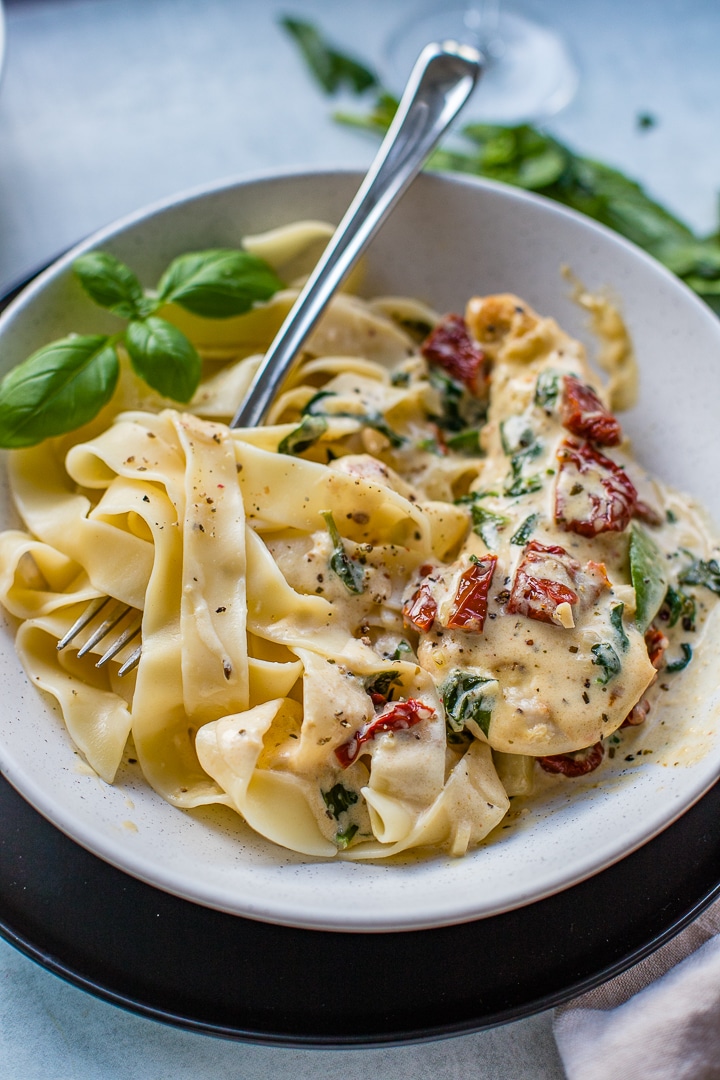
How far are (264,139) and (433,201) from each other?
1951mm

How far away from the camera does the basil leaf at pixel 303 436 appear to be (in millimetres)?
3975

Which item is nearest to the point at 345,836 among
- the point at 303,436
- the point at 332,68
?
the point at 303,436

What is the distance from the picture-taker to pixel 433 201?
4723 millimetres

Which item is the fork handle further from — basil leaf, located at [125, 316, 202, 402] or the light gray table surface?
the light gray table surface

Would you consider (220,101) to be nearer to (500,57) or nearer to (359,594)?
(500,57)

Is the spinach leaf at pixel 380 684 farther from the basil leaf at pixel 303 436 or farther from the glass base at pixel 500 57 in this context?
the glass base at pixel 500 57

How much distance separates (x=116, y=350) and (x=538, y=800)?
241 centimetres

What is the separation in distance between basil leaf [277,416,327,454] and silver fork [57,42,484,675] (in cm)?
24

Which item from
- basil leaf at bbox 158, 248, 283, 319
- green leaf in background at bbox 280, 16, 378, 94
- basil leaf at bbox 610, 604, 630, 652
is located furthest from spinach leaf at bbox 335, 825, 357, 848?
green leaf in background at bbox 280, 16, 378, 94

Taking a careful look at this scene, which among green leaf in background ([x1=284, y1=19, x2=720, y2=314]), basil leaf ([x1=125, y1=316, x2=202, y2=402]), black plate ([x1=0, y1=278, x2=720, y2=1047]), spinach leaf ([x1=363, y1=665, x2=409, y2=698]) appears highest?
green leaf in background ([x1=284, y1=19, x2=720, y2=314])

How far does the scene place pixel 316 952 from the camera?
3.04 m

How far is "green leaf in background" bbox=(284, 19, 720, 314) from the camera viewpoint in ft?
17.0

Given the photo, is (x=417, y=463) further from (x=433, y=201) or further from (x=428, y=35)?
(x=428, y=35)

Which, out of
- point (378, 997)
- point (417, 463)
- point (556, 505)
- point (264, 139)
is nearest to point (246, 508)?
point (417, 463)
